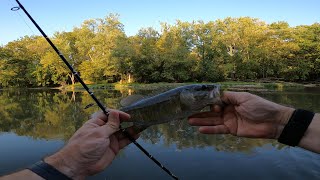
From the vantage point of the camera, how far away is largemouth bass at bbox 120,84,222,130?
2900mm

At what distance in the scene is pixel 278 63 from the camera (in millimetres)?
55031

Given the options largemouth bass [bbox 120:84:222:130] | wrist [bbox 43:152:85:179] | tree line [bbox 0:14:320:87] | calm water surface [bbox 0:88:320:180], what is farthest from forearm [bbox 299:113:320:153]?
tree line [bbox 0:14:320:87]

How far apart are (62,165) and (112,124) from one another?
55 cm

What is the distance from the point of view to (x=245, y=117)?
117 inches

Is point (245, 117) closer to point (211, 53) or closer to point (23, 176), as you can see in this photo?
point (23, 176)

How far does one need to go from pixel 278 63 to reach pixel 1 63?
2130 inches

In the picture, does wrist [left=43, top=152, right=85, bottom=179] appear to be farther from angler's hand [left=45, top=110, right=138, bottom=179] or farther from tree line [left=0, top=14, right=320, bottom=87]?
tree line [left=0, top=14, right=320, bottom=87]

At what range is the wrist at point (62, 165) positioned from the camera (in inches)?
86.3

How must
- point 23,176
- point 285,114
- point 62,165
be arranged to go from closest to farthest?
point 23,176
point 62,165
point 285,114

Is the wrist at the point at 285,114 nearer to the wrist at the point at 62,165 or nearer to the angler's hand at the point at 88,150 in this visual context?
the angler's hand at the point at 88,150

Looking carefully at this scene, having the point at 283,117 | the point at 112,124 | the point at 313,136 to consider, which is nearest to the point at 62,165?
the point at 112,124

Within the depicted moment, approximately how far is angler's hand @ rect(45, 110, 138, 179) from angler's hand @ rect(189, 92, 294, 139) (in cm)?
93

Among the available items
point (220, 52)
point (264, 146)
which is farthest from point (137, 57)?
point (264, 146)

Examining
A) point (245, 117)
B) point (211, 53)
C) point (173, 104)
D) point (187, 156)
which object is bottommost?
point (187, 156)
